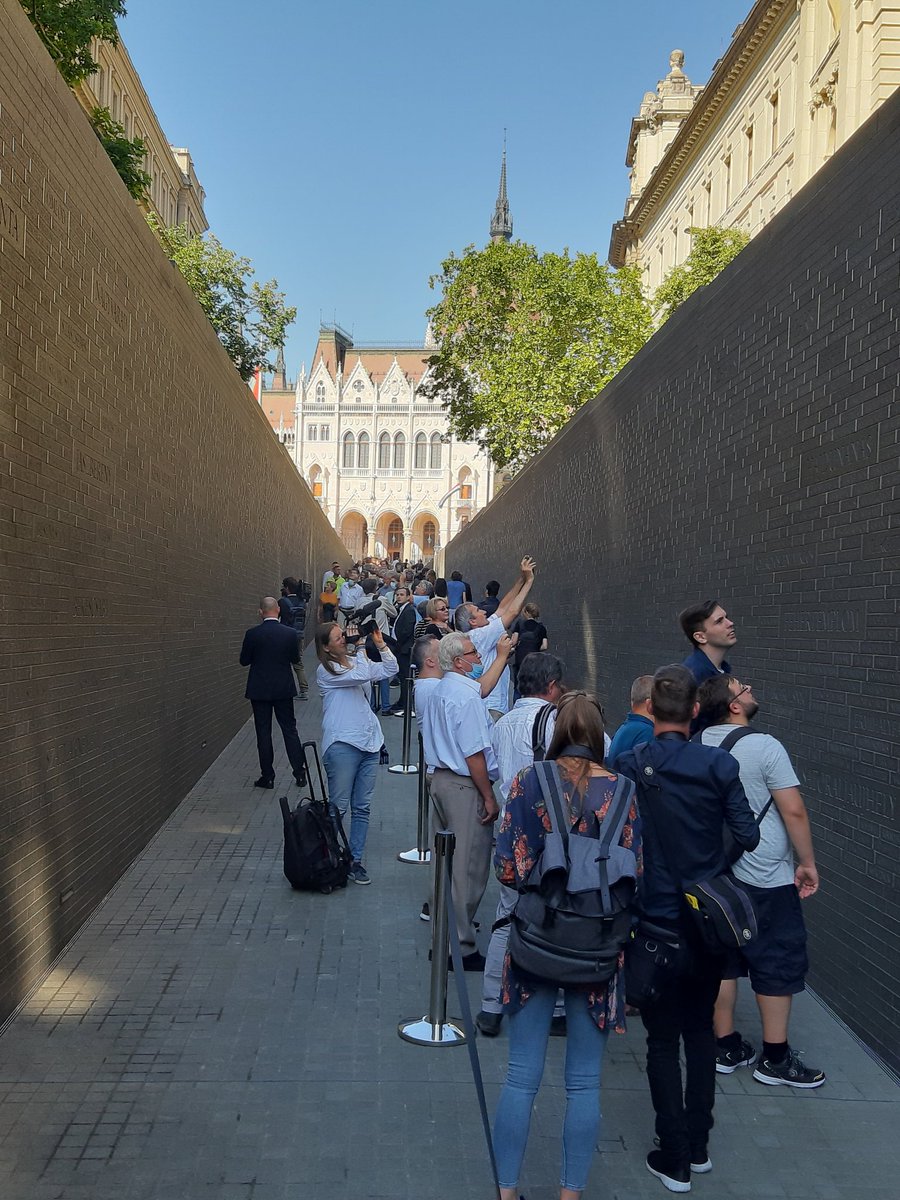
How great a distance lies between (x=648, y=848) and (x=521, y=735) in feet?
5.83

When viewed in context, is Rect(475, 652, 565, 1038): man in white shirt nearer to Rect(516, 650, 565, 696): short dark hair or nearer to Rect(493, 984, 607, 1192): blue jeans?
Rect(516, 650, 565, 696): short dark hair

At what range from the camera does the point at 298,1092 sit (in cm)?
496

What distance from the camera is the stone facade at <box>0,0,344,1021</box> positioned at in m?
5.82

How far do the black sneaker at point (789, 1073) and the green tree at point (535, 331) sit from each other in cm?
3101

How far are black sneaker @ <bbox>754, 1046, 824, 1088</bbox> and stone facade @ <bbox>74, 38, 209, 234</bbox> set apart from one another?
3098cm

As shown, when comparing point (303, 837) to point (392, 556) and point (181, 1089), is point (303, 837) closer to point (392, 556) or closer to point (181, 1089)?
point (181, 1089)

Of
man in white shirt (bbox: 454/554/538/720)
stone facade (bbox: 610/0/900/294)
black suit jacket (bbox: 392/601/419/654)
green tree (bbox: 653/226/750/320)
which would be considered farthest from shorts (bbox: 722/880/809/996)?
green tree (bbox: 653/226/750/320)

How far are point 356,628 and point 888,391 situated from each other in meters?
4.24

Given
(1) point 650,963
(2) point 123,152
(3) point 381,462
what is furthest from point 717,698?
(3) point 381,462

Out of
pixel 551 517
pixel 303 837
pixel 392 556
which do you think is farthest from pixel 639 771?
pixel 392 556

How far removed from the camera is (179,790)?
10797 mm

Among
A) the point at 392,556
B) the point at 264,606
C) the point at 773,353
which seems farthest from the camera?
the point at 392,556

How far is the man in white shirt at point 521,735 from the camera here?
582cm

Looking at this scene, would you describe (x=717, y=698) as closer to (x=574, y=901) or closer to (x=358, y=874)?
(x=574, y=901)
